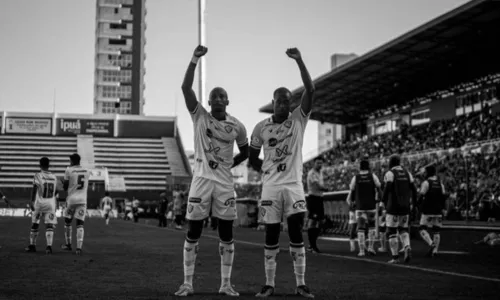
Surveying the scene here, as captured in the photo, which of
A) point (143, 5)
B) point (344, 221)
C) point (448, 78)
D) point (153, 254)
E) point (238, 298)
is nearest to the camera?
point (238, 298)

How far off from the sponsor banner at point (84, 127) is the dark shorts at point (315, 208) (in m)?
66.4

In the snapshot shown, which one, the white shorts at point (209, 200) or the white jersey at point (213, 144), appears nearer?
the white shorts at point (209, 200)

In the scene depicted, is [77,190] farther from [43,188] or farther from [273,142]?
[273,142]

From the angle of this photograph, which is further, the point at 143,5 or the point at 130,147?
the point at 143,5

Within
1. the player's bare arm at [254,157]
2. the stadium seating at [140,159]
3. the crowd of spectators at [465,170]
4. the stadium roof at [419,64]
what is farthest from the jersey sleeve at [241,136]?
the stadium seating at [140,159]

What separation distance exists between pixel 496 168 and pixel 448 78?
26.0m

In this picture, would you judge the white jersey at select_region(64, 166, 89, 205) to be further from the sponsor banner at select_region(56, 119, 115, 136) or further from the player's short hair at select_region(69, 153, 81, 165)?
the sponsor banner at select_region(56, 119, 115, 136)

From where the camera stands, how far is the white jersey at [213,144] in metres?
6.68

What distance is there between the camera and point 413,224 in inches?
813

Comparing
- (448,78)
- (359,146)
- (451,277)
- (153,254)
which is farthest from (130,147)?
(451,277)

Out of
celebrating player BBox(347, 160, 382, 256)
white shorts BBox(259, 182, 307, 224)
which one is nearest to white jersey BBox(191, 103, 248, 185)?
white shorts BBox(259, 182, 307, 224)

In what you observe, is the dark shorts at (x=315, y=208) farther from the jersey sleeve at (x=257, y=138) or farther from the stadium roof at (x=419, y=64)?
the stadium roof at (x=419, y=64)

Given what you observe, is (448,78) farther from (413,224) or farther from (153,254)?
(153,254)

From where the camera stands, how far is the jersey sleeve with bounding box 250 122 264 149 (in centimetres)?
697
